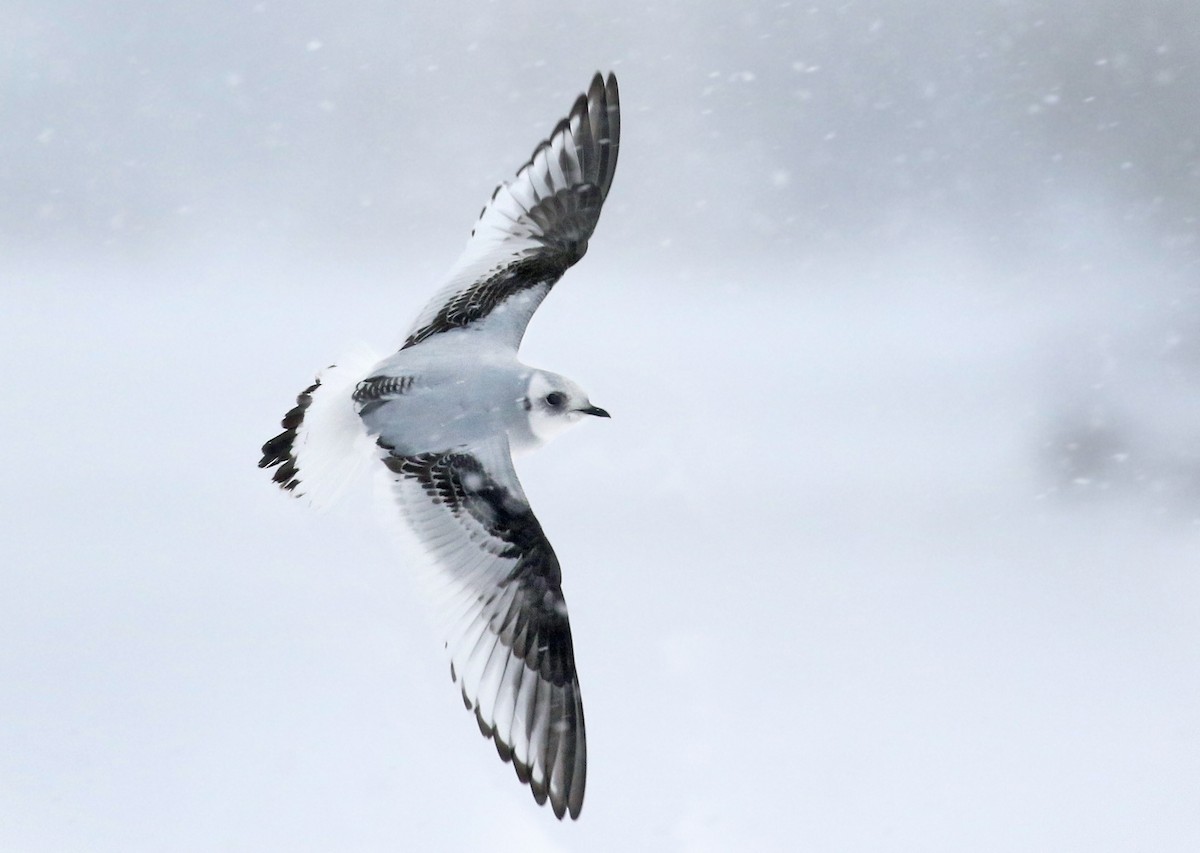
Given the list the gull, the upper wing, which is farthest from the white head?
the upper wing

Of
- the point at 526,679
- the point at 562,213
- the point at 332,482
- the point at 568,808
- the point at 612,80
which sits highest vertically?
the point at 612,80

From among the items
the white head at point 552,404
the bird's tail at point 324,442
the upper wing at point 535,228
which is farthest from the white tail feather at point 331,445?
the white head at point 552,404

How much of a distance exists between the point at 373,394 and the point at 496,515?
235mm

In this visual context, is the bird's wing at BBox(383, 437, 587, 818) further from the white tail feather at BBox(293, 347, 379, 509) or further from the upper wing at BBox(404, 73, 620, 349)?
the upper wing at BBox(404, 73, 620, 349)

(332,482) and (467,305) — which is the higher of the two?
(467,305)

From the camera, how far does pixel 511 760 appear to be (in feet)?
4.50

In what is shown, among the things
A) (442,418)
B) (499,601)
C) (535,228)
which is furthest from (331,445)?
(535,228)

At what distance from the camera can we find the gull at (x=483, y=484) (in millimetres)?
1373

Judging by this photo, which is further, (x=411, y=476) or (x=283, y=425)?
(x=283, y=425)

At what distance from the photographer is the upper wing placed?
150cm

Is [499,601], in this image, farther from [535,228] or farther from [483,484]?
[535,228]

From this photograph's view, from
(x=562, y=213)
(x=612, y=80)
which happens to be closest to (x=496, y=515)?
(x=562, y=213)

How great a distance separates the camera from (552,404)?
54.0 inches

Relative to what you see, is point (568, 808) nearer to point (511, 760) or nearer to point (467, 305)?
point (511, 760)
